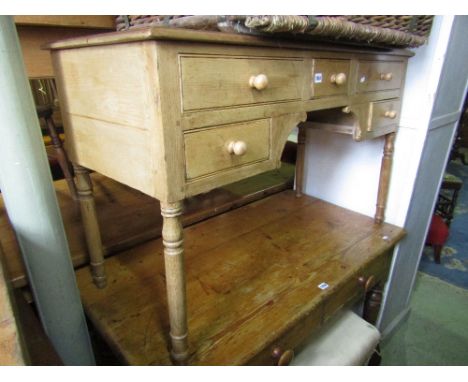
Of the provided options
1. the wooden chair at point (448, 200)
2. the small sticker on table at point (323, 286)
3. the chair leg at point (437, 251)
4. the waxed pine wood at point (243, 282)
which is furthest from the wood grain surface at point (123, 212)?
the wooden chair at point (448, 200)

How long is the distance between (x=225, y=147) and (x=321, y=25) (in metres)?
0.32

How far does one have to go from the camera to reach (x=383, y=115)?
1.11 m

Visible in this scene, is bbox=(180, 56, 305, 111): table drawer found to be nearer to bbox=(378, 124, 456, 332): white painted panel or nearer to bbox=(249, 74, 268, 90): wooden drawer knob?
bbox=(249, 74, 268, 90): wooden drawer knob

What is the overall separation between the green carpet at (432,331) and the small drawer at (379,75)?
120 cm

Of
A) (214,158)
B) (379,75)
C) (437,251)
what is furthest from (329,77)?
(437,251)

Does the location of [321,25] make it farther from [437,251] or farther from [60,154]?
[437,251]

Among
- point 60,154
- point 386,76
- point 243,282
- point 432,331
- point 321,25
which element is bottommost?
point 432,331

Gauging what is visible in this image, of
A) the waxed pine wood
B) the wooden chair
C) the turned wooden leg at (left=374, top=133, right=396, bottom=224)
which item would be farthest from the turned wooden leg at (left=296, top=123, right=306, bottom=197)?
the wooden chair

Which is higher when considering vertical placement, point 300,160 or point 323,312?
point 300,160

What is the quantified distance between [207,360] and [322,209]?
0.92 m

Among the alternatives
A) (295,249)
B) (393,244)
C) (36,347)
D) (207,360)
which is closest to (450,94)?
(393,244)

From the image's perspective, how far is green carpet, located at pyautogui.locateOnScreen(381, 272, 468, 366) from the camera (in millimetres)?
1470

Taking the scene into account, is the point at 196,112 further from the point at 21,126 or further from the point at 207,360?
the point at 207,360
